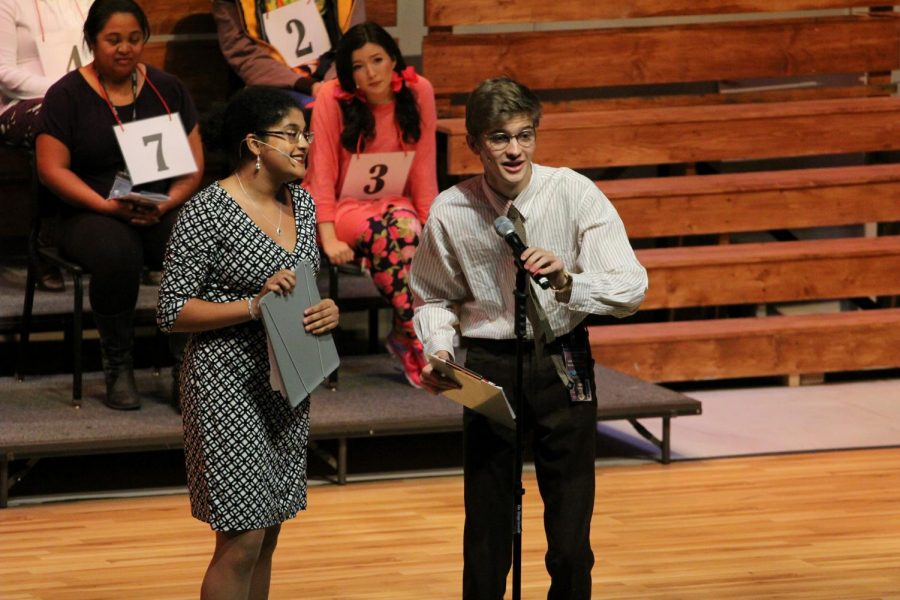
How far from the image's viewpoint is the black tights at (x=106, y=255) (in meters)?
4.82

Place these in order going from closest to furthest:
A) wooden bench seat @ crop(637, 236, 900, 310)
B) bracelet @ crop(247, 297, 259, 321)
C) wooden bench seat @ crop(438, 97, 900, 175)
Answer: bracelet @ crop(247, 297, 259, 321), wooden bench seat @ crop(637, 236, 900, 310), wooden bench seat @ crop(438, 97, 900, 175)

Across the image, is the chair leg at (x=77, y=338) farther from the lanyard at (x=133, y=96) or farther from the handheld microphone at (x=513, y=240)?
the handheld microphone at (x=513, y=240)

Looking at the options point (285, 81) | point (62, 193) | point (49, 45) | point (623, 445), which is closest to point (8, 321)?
point (62, 193)

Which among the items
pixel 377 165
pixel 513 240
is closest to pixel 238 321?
pixel 513 240

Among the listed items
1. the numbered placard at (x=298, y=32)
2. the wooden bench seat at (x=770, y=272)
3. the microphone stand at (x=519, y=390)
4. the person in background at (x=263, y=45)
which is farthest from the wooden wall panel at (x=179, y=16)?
the microphone stand at (x=519, y=390)

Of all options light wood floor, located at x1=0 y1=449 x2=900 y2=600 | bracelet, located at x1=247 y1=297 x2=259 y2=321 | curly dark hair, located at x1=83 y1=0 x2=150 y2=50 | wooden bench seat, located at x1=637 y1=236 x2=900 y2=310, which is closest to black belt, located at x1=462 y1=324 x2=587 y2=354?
bracelet, located at x1=247 y1=297 x2=259 y2=321

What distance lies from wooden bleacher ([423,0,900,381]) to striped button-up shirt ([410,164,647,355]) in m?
2.80

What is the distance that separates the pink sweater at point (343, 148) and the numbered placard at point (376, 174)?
29 millimetres

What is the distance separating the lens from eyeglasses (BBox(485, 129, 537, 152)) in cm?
290

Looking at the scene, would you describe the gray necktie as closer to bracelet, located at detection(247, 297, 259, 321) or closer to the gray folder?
the gray folder

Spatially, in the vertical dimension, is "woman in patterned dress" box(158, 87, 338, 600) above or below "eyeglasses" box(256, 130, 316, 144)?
below

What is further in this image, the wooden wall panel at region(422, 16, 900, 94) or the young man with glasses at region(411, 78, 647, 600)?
the wooden wall panel at region(422, 16, 900, 94)

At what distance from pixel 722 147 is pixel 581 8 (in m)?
0.90

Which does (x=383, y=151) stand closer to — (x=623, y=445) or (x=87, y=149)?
(x=87, y=149)
